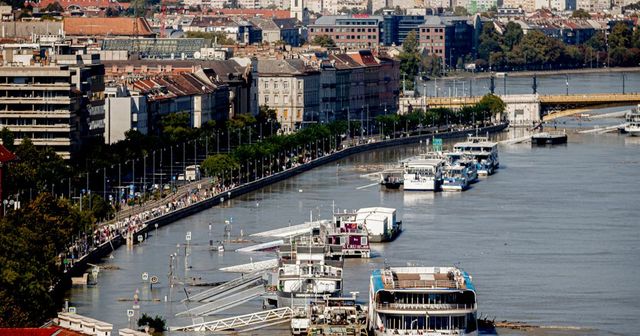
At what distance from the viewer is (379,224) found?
162ft

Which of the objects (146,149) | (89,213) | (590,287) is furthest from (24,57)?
(590,287)

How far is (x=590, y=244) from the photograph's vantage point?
48375mm

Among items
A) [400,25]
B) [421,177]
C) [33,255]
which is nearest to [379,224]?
[33,255]

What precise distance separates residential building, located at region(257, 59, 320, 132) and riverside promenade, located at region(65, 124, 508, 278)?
36.7 ft

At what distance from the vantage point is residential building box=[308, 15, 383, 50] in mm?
154250

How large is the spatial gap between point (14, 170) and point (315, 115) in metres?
40.4

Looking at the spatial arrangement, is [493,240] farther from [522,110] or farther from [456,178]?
[522,110]

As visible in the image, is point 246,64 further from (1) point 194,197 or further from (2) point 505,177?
(1) point 194,197

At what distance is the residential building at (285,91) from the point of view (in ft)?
291

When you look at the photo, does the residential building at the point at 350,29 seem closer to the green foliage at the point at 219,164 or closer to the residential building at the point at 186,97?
the residential building at the point at 186,97

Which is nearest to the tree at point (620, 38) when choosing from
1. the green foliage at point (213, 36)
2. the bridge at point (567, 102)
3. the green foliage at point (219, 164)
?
the green foliage at point (213, 36)

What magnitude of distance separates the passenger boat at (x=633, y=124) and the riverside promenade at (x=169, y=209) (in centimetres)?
1517

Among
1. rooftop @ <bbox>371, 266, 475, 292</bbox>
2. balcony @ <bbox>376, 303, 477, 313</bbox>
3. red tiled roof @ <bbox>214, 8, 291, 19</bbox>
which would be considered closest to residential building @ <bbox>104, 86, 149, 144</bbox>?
rooftop @ <bbox>371, 266, 475, 292</bbox>

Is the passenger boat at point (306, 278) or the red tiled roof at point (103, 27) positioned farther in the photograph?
the red tiled roof at point (103, 27)
